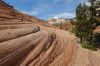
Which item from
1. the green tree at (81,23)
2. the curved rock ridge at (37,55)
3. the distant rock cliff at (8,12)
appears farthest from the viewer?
the green tree at (81,23)

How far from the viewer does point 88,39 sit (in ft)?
113

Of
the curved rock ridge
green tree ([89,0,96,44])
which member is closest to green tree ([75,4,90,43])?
green tree ([89,0,96,44])

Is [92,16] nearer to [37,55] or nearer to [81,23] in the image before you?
[81,23]

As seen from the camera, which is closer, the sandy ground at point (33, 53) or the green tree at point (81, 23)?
the sandy ground at point (33, 53)

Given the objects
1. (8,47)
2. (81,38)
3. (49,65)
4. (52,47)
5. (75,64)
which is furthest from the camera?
(81,38)

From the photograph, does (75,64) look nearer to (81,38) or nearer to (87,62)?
(87,62)

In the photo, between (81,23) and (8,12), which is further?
(8,12)

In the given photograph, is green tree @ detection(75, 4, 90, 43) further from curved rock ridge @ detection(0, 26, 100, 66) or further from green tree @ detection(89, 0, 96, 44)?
curved rock ridge @ detection(0, 26, 100, 66)

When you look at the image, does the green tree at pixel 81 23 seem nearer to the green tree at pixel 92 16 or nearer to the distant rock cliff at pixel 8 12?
the green tree at pixel 92 16

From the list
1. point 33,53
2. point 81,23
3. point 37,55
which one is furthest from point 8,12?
point 33,53

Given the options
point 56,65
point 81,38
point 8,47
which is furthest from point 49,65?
point 81,38

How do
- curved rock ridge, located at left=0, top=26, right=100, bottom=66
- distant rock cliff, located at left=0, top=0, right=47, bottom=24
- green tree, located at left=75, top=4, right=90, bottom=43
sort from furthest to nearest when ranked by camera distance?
green tree, located at left=75, top=4, right=90, bottom=43 < distant rock cliff, located at left=0, top=0, right=47, bottom=24 < curved rock ridge, located at left=0, top=26, right=100, bottom=66

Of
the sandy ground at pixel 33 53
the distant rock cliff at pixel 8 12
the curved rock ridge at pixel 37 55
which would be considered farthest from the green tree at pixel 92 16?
the distant rock cliff at pixel 8 12

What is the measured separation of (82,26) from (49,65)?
1624 centimetres
